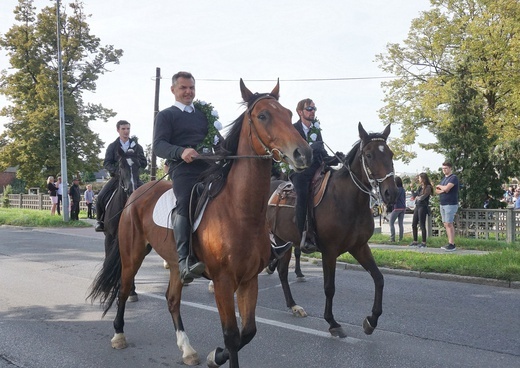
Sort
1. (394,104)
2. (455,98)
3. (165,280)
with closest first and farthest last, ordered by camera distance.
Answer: (165,280) → (455,98) → (394,104)

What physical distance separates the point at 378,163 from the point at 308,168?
1101 mm

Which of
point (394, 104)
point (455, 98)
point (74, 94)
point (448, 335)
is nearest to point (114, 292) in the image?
point (448, 335)

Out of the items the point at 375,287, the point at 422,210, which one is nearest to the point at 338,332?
the point at 375,287

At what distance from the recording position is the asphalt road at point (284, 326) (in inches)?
195

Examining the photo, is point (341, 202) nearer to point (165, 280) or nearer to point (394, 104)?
point (165, 280)

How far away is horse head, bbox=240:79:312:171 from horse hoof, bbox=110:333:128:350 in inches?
113

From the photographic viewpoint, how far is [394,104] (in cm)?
3189

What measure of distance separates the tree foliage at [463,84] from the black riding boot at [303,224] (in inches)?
434

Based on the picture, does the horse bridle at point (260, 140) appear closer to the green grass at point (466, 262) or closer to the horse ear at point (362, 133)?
the horse ear at point (362, 133)

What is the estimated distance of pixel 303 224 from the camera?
681 cm

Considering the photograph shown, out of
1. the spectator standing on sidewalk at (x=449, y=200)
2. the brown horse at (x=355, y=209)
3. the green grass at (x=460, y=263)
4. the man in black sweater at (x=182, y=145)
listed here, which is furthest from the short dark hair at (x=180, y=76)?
the spectator standing on sidewalk at (x=449, y=200)

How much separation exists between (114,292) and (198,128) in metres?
2.50

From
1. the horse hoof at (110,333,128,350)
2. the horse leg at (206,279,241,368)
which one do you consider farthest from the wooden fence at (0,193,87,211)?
the horse leg at (206,279,241,368)

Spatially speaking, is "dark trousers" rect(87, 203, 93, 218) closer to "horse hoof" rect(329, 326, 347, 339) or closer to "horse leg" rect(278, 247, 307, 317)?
"horse leg" rect(278, 247, 307, 317)
